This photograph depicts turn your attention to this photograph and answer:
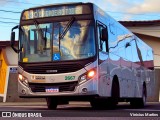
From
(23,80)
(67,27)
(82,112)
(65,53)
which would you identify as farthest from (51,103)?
(82,112)

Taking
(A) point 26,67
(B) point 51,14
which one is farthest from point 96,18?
(A) point 26,67

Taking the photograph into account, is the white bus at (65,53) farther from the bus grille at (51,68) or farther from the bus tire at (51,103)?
the bus tire at (51,103)

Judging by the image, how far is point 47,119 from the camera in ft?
39.2

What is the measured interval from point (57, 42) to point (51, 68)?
85 cm

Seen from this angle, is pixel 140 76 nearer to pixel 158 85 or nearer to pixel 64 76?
pixel 64 76

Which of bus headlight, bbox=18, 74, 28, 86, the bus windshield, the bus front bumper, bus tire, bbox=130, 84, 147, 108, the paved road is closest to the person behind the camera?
the paved road

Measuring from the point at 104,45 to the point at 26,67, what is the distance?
263cm

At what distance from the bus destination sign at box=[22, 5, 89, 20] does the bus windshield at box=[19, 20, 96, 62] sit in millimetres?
348

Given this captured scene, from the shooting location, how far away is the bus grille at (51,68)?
13930 millimetres

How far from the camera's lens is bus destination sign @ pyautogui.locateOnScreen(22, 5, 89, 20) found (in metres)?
14.6

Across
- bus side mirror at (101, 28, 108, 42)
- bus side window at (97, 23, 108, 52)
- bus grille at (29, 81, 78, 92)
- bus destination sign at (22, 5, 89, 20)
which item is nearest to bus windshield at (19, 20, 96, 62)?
bus destination sign at (22, 5, 89, 20)

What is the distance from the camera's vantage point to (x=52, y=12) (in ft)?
48.5

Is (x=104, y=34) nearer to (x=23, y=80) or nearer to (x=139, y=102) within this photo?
(x=23, y=80)

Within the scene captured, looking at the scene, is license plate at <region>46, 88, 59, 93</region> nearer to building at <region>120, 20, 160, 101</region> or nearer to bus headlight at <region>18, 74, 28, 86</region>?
bus headlight at <region>18, 74, 28, 86</region>
